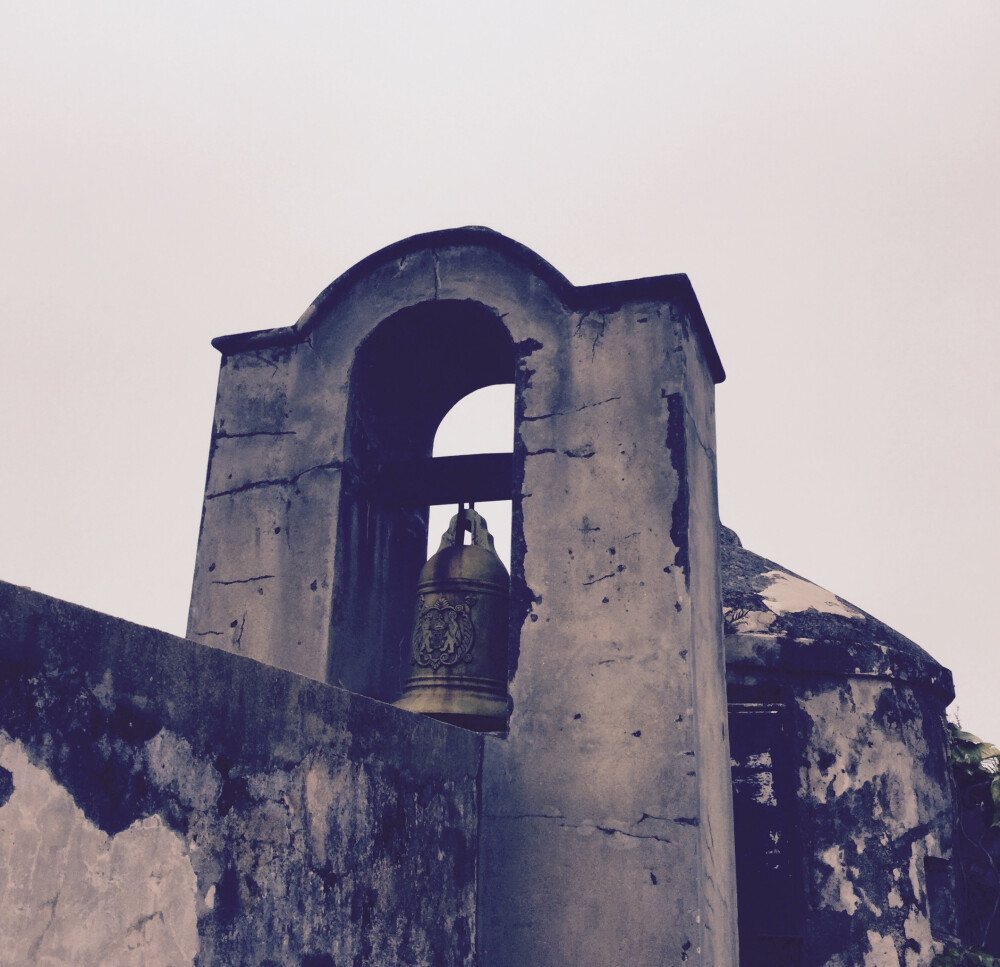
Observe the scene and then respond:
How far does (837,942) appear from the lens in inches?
192

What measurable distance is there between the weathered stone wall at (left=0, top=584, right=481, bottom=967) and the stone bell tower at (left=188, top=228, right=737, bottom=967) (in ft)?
1.65

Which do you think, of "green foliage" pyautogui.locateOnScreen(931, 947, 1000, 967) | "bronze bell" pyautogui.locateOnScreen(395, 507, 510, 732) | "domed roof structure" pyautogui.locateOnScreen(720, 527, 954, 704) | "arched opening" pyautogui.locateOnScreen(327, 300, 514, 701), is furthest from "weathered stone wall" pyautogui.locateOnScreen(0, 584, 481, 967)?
"green foliage" pyautogui.locateOnScreen(931, 947, 1000, 967)

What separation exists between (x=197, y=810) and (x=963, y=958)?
445 cm

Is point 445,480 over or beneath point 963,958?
over

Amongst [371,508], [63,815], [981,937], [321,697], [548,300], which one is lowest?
[981,937]

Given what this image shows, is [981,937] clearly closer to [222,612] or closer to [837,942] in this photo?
[837,942]

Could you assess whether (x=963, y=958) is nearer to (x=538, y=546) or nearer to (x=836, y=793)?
(x=836, y=793)

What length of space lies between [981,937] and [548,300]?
14.1 ft

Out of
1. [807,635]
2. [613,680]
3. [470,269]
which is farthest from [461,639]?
[807,635]

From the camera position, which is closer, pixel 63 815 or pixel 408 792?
pixel 63 815

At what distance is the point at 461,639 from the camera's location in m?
4.03

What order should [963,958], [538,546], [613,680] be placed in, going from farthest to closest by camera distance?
[963,958], [538,546], [613,680]

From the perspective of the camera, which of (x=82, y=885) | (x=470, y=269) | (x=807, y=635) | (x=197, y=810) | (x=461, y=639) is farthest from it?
(x=807, y=635)

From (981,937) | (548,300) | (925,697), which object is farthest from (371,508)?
(981,937)
